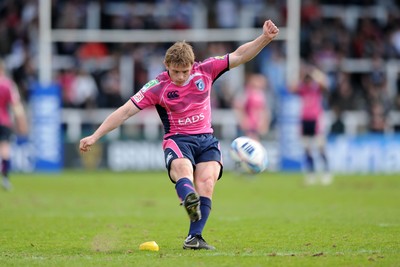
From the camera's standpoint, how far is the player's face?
9727mm

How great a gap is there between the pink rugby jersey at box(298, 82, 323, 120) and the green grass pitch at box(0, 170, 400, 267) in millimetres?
1675

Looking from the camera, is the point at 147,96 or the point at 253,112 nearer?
the point at 147,96

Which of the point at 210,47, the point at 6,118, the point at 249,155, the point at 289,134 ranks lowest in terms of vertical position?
the point at 289,134

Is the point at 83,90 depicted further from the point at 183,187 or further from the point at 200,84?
the point at 183,187

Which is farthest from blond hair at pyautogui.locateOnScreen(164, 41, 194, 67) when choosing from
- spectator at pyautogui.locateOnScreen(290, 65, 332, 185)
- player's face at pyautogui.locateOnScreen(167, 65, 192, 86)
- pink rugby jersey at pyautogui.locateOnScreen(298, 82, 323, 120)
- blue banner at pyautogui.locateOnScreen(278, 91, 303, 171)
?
blue banner at pyautogui.locateOnScreen(278, 91, 303, 171)

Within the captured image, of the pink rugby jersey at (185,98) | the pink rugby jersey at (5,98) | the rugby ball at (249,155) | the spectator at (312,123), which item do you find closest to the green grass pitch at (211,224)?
the spectator at (312,123)

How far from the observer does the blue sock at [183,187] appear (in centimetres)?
944

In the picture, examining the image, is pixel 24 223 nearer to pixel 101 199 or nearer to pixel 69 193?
pixel 101 199

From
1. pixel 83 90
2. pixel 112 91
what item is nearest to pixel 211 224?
pixel 112 91

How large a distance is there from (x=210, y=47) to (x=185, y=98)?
18885mm

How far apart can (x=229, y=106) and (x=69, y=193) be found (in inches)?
372

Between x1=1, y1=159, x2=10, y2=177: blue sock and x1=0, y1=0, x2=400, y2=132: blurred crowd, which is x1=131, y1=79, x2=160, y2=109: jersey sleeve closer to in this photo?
x1=1, y1=159, x2=10, y2=177: blue sock

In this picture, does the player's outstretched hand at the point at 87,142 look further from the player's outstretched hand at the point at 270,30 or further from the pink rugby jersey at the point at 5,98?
the pink rugby jersey at the point at 5,98

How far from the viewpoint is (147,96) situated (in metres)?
9.97
